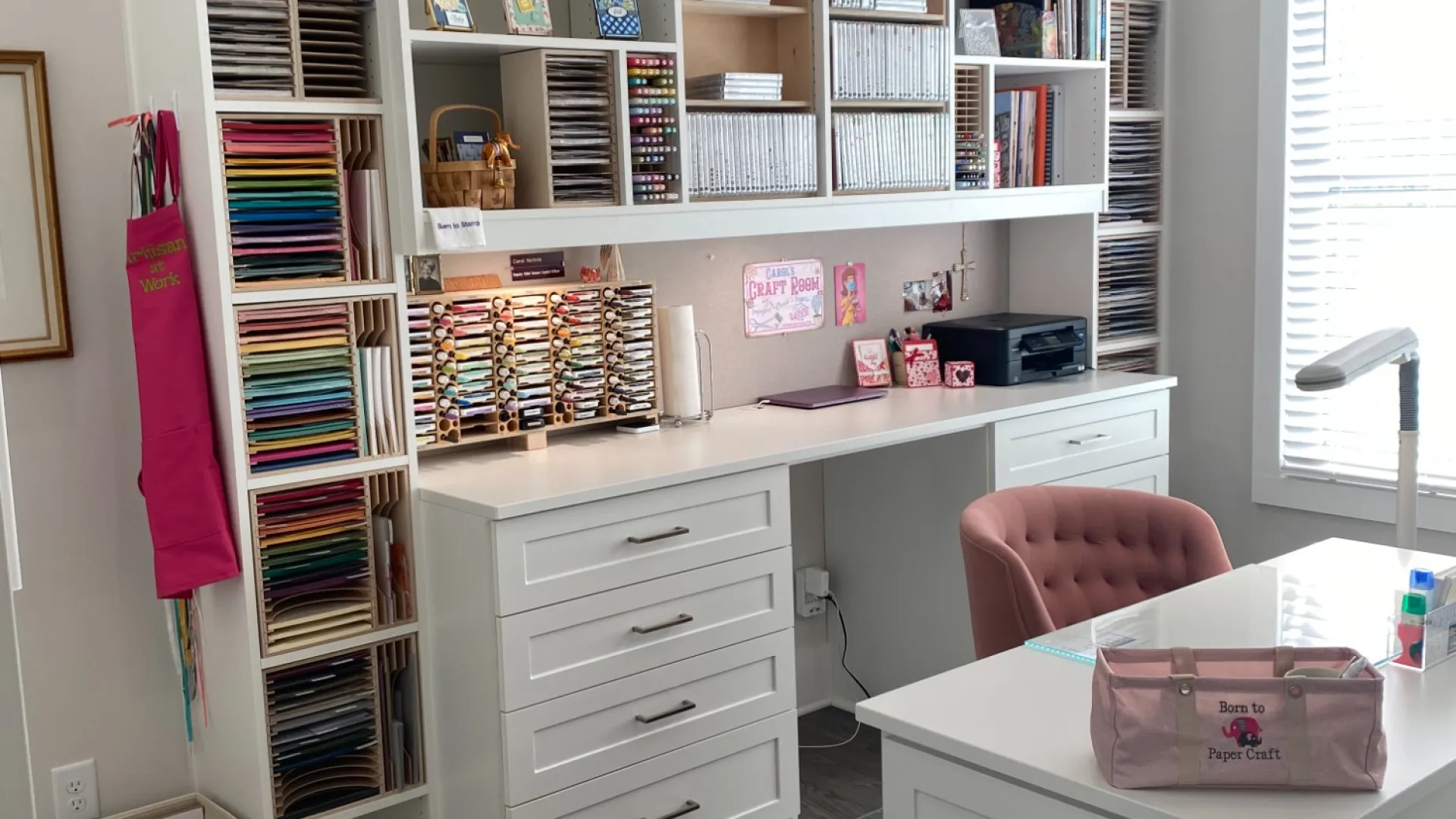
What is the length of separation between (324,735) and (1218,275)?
3.07 meters

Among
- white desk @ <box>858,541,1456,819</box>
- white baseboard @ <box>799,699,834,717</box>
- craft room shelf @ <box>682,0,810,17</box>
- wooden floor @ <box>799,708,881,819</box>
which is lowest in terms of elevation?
wooden floor @ <box>799,708,881,819</box>

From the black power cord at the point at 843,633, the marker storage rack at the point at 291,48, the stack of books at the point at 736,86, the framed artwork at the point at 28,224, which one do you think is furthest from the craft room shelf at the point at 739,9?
the black power cord at the point at 843,633

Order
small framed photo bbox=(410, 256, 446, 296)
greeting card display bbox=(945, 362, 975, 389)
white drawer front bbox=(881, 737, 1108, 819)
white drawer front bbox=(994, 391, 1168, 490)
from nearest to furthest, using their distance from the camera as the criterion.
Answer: white drawer front bbox=(881, 737, 1108, 819), small framed photo bbox=(410, 256, 446, 296), white drawer front bbox=(994, 391, 1168, 490), greeting card display bbox=(945, 362, 975, 389)

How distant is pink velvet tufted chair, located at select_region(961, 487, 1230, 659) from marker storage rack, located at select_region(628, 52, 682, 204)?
104cm

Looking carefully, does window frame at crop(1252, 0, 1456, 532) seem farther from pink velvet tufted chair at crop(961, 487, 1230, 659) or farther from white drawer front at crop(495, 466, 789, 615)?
white drawer front at crop(495, 466, 789, 615)

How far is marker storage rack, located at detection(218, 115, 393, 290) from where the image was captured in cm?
258

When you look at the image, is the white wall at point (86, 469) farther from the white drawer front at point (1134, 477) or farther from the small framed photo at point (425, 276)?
the white drawer front at point (1134, 477)

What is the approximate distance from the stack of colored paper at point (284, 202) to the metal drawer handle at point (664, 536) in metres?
0.81

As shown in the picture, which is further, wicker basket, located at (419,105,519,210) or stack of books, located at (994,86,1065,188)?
stack of books, located at (994,86,1065,188)

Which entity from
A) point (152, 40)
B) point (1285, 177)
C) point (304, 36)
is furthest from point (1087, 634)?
point (1285, 177)

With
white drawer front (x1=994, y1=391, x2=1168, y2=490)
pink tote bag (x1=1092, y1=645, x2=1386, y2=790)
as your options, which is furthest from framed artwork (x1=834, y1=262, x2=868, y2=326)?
pink tote bag (x1=1092, y1=645, x2=1386, y2=790)

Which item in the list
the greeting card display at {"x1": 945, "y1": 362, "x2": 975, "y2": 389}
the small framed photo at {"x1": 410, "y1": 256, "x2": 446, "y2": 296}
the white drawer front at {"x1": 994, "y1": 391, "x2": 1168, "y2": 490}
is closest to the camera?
the small framed photo at {"x1": 410, "y1": 256, "x2": 446, "y2": 296}

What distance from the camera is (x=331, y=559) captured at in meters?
2.75

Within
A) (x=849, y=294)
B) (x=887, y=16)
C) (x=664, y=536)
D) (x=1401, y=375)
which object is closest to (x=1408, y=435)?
(x=1401, y=375)
